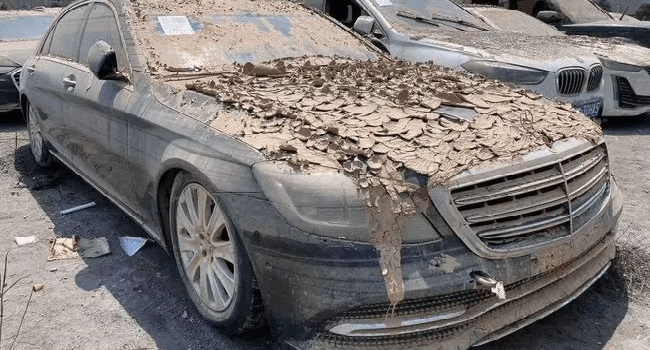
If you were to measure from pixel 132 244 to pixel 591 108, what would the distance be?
5119mm

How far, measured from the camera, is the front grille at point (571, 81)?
6.18m

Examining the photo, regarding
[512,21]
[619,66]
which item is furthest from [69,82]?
[512,21]

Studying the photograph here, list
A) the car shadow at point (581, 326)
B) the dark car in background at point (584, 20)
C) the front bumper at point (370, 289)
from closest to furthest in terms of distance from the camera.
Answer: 1. the front bumper at point (370, 289)
2. the car shadow at point (581, 326)
3. the dark car in background at point (584, 20)

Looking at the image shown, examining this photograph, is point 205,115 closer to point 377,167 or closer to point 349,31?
point 377,167

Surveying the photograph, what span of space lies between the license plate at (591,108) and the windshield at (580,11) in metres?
→ 3.24

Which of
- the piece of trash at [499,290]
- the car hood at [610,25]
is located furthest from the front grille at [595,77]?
the piece of trash at [499,290]

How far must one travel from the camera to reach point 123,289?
11.0 ft

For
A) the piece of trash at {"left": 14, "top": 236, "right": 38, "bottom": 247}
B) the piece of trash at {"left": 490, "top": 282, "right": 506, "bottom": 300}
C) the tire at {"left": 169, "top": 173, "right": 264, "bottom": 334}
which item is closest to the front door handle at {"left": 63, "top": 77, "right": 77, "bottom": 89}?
the piece of trash at {"left": 14, "top": 236, "right": 38, "bottom": 247}

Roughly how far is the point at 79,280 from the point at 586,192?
2.76 meters

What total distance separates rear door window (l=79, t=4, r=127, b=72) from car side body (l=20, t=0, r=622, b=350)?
74mm

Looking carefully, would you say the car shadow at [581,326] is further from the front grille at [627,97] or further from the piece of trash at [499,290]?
the front grille at [627,97]

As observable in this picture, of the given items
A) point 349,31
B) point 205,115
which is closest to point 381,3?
point 349,31

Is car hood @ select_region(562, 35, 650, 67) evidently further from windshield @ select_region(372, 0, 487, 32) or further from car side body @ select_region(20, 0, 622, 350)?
car side body @ select_region(20, 0, 622, 350)

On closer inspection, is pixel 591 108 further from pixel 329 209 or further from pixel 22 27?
pixel 22 27
